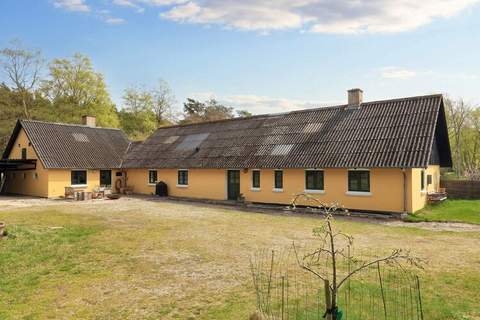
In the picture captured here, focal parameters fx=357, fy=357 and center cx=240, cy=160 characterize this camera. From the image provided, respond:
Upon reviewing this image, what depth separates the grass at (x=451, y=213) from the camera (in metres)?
15.5

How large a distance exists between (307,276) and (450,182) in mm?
18492

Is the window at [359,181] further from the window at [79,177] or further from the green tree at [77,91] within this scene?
the green tree at [77,91]

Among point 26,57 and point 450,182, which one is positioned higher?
point 26,57

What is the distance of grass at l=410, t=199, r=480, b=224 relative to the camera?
15453mm

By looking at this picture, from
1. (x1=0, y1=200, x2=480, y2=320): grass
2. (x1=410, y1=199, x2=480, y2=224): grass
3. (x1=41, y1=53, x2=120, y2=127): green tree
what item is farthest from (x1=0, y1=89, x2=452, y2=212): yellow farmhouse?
(x1=41, y1=53, x2=120, y2=127): green tree

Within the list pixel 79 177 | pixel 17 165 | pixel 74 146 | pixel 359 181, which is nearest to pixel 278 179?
pixel 359 181

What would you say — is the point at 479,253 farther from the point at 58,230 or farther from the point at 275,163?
the point at 58,230

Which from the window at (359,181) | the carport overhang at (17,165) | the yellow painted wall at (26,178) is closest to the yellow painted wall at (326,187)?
the window at (359,181)

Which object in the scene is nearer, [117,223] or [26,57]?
[117,223]

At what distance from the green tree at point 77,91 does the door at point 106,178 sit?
17.6 m

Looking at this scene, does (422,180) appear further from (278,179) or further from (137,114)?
(137,114)

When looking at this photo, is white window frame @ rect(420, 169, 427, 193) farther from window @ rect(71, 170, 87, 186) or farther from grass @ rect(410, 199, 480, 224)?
window @ rect(71, 170, 87, 186)

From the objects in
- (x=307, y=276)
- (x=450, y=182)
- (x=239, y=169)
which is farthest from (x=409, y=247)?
(x=450, y=182)

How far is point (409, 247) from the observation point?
10.7m
